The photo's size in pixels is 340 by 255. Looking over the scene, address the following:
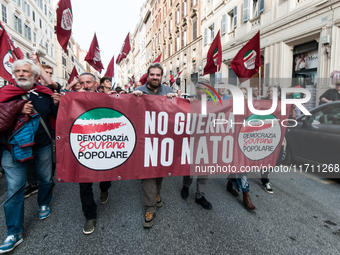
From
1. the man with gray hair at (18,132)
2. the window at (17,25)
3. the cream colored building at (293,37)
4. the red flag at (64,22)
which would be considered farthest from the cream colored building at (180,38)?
the window at (17,25)

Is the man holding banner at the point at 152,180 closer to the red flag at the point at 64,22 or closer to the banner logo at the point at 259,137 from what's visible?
the banner logo at the point at 259,137

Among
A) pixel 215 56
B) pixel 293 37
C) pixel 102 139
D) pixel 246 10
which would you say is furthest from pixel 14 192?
pixel 246 10

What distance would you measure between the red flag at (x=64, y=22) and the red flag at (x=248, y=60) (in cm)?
433

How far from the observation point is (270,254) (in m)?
2.05

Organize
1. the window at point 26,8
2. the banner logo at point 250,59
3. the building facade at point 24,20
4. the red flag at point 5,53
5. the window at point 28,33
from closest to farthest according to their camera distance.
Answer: the red flag at point 5,53 < the banner logo at point 250,59 < the building facade at point 24,20 < the window at point 26,8 < the window at point 28,33

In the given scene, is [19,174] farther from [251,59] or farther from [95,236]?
[251,59]

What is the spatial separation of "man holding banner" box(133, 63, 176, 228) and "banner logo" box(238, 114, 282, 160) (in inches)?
47.5

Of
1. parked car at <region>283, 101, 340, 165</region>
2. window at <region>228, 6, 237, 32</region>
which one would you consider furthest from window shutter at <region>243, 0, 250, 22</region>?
parked car at <region>283, 101, 340, 165</region>

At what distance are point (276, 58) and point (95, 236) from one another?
41.4 ft

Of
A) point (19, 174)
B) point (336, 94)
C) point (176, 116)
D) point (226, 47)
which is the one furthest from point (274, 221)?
point (226, 47)

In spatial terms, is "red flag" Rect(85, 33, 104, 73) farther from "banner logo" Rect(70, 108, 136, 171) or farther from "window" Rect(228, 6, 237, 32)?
"window" Rect(228, 6, 237, 32)

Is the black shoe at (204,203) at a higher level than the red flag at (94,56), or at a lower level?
lower

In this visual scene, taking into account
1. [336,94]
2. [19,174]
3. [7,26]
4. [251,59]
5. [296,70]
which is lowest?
[19,174]

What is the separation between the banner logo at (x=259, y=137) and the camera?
3.04 metres
